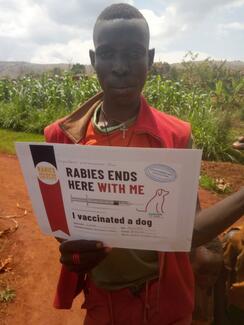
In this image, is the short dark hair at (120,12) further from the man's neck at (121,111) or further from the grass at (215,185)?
the grass at (215,185)

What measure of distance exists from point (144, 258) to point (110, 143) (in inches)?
16.7

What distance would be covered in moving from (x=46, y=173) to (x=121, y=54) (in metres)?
0.52

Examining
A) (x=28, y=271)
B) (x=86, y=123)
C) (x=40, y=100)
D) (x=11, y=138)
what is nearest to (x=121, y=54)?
(x=86, y=123)

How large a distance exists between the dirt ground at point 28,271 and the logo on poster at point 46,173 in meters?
1.95

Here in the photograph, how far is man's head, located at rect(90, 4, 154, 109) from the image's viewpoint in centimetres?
149

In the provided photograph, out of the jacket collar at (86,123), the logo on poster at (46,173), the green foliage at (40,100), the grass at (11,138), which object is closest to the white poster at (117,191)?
the logo on poster at (46,173)

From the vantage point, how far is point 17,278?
340 centimetres

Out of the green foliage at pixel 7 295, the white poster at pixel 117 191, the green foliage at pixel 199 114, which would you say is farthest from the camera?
the green foliage at pixel 199 114

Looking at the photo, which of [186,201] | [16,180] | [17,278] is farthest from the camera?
[16,180]

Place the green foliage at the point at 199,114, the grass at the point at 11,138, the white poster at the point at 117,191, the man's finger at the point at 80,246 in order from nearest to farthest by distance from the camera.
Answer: the white poster at the point at 117,191 → the man's finger at the point at 80,246 → the green foliage at the point at 199,114 → the grass at the point at 11,138

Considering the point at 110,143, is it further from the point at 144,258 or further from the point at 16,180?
the point at 16,180

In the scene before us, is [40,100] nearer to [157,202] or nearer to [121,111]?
[121,111]

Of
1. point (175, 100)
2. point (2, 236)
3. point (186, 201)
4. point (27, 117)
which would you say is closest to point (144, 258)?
point (186, 201)

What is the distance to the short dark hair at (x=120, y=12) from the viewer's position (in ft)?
5.02
